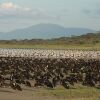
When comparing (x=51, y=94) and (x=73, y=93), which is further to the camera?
(x=73, y=93)

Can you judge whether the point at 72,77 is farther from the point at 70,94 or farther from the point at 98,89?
the point at 70,94

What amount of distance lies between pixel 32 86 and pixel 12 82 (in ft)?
4.04

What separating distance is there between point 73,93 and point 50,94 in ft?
3.87

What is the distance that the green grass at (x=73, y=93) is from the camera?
21297 mm

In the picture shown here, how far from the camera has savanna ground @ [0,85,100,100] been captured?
68.1 feet

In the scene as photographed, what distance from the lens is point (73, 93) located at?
22516 millimetres

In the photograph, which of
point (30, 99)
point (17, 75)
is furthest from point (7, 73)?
point (30, 99)

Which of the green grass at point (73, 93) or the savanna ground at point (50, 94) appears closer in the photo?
the savanna ground at point (50, 94)

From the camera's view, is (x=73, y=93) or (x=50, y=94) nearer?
(x=50, y=94)

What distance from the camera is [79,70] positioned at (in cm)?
3284

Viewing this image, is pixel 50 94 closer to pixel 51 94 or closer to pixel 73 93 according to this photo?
pixel 51 94

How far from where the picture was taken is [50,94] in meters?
22.0

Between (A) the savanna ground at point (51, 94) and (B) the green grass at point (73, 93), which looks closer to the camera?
(A) the savanna ground at point (51, 94)

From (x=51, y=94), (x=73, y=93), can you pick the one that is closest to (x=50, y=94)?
(x=51, y=94)
